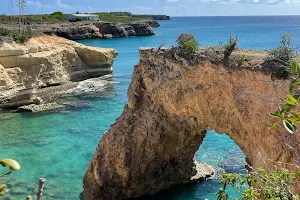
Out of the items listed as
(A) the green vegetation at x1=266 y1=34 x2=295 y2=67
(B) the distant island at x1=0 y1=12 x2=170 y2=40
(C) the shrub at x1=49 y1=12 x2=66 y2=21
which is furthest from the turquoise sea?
(C) the shrub at x1=49 y1=12 x2=66 y2=21

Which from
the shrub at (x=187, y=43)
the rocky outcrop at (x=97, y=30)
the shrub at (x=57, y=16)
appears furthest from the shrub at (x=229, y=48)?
the shrub at (x=57, y=16)

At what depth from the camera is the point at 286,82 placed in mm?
11289

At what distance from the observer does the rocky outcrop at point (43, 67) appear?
104 ft

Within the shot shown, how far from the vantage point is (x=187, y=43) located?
1384 cm

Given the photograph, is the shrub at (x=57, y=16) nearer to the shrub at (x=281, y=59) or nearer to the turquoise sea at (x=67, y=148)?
the turquoise sea at (x=67, y=148)

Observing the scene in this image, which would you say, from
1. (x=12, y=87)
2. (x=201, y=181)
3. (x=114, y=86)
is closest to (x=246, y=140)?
(x=201, y=181)

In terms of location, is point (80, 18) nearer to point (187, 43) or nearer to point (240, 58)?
point (187, 43)

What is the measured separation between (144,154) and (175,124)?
168 centimetres

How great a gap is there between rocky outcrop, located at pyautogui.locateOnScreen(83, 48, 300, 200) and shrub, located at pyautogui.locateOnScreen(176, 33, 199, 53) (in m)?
0.26

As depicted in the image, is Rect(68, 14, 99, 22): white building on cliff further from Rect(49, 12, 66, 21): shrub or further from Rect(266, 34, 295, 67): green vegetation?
Rect(266, 34, 295, 67): green vegetation

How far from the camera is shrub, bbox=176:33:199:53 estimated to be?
13828mm

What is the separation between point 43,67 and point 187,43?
2395 centimetres

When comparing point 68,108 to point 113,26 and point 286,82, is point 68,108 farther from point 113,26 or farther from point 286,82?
point 113,26

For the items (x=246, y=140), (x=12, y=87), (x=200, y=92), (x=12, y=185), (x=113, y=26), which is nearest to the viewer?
(x=246, y=140)
